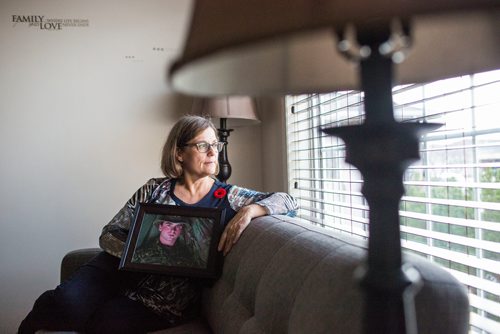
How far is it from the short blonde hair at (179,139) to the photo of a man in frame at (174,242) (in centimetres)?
30

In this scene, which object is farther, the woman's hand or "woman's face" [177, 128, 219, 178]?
"woman's face" [177, 128, 219, 178]

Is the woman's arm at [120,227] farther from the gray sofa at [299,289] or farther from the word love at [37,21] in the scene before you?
the word love at [37,21]

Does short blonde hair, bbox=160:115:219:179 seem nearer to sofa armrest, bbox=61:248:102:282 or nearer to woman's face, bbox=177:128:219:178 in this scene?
woman's face, bbox=177:128:219:178

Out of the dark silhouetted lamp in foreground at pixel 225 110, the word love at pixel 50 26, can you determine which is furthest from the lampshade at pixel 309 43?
the word love at pixel 50 26

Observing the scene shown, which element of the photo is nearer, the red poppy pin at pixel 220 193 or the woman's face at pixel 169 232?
the woman's face at pixel 169 232

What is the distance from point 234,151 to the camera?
9.93ft

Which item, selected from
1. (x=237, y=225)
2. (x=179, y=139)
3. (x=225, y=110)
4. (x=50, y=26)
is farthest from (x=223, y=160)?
(x=50, y=26)

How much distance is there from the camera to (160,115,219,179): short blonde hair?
183 cm

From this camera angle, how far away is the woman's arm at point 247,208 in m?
1.56

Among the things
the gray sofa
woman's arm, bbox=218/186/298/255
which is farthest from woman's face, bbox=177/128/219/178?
the gray sofa

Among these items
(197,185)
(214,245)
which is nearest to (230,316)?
(214,245)

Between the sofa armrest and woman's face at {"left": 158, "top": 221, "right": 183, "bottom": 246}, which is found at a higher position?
woman's face at {"left": 158, "top": 221, "right": 183, "bottom": 246}

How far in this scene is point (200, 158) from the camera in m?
1.80

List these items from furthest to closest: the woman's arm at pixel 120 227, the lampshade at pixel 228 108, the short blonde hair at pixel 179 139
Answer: the lampshade at pixel 228 108, the short blonde hair at pixel 179 139, the woman's arm at pixel 120 227
